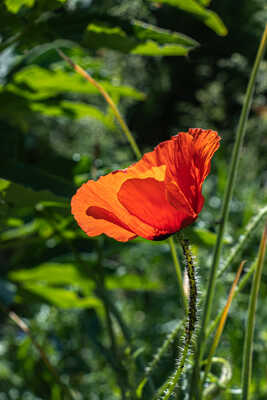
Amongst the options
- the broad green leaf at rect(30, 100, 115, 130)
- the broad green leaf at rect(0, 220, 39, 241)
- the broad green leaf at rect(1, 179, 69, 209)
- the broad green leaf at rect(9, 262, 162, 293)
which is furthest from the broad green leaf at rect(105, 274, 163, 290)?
the broad green leaf at rect(1, 179, 69, 209)

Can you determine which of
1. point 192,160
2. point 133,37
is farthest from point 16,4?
point 192,160

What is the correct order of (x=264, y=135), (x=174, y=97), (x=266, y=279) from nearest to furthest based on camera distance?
(x=266, y=279) → (x=264, y=135) → (x=174, y=97)

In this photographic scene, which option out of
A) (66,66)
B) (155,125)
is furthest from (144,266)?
(155,125)

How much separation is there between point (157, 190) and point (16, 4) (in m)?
0.34

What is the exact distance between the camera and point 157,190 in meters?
0.25

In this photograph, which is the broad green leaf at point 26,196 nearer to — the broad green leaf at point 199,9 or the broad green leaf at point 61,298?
the broad green leaf at point 199,9

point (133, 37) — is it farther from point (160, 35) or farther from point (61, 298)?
point (61, 298)

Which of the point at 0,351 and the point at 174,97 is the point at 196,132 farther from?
the point at 174,97

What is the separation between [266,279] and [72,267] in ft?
1.84

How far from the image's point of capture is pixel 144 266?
46.6 inches

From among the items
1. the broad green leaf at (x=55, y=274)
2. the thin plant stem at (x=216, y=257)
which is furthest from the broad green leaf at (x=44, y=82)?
the thin plant stem at (x=216, y=257)

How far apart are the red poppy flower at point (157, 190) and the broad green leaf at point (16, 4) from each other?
12.4 inches

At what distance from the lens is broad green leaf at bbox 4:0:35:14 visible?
0.49 metres

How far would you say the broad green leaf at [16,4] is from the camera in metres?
0.49
